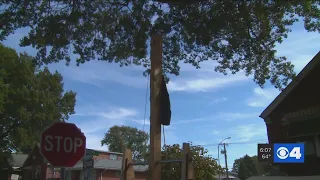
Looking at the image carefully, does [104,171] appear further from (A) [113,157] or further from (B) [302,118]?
(B) [302,118]

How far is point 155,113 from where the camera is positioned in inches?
291

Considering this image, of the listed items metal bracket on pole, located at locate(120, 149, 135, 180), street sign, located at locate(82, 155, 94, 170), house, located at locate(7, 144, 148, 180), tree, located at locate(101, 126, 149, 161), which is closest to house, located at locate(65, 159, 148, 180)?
house, located at locate(7, 144, 148, 180)

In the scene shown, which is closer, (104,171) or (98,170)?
(98,170)

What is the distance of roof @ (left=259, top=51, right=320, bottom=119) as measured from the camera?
17484 mm

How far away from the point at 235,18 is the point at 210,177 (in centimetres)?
1876

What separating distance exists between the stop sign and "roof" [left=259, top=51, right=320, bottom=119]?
11869mm

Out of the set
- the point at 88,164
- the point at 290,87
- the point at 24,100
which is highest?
the point at 24,100

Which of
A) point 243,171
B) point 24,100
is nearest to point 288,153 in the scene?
point 24,100

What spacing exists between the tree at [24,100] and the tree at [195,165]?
42.7 ft

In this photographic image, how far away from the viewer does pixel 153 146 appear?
7176 mm

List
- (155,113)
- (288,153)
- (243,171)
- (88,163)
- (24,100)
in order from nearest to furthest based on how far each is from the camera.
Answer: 1. (155,113)
2. (88,163)
3. (288,153)
4. (24,100)
5. (243,171)

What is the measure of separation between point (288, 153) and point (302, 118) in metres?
1.88

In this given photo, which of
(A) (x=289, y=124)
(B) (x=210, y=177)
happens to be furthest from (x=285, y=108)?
(B) (x=210, y=177)

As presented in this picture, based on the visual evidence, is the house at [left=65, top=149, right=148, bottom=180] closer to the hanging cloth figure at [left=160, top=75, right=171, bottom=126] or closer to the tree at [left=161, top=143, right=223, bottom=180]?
the tree at [left=161, top=143, right=223, bottom=180]
